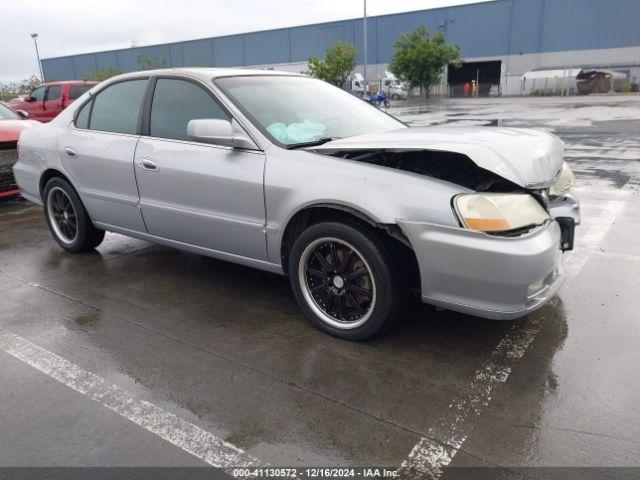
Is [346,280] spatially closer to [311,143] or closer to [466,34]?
[311,143]

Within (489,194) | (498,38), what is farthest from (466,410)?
(498,38)

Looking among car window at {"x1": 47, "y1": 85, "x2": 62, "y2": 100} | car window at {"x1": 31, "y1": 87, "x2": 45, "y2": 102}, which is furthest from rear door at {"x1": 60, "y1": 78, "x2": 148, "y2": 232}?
car window at {"x1": 31, "y1": 87, "x2": 45, "y2": 102}

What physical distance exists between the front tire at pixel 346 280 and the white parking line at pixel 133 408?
1131mm

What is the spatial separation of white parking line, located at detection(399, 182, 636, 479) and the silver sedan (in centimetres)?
35

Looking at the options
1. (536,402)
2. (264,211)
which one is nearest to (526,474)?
(536,402)

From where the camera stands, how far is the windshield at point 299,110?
143 inches

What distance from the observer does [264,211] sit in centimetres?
345

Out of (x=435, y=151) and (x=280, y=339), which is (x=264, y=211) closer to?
(x=280, y=339)

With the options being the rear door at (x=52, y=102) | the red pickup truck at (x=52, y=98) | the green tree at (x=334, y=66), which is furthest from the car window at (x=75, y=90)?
the green tree at (x=334, y=66)

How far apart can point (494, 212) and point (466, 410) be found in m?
1.01

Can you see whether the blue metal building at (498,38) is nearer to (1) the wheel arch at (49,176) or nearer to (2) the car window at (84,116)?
(1) the wheel arch at (49,176)

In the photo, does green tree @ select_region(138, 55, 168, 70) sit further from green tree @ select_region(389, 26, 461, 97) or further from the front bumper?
the front bumper

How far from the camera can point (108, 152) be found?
4344 mm

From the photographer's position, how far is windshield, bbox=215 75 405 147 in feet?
11.9
